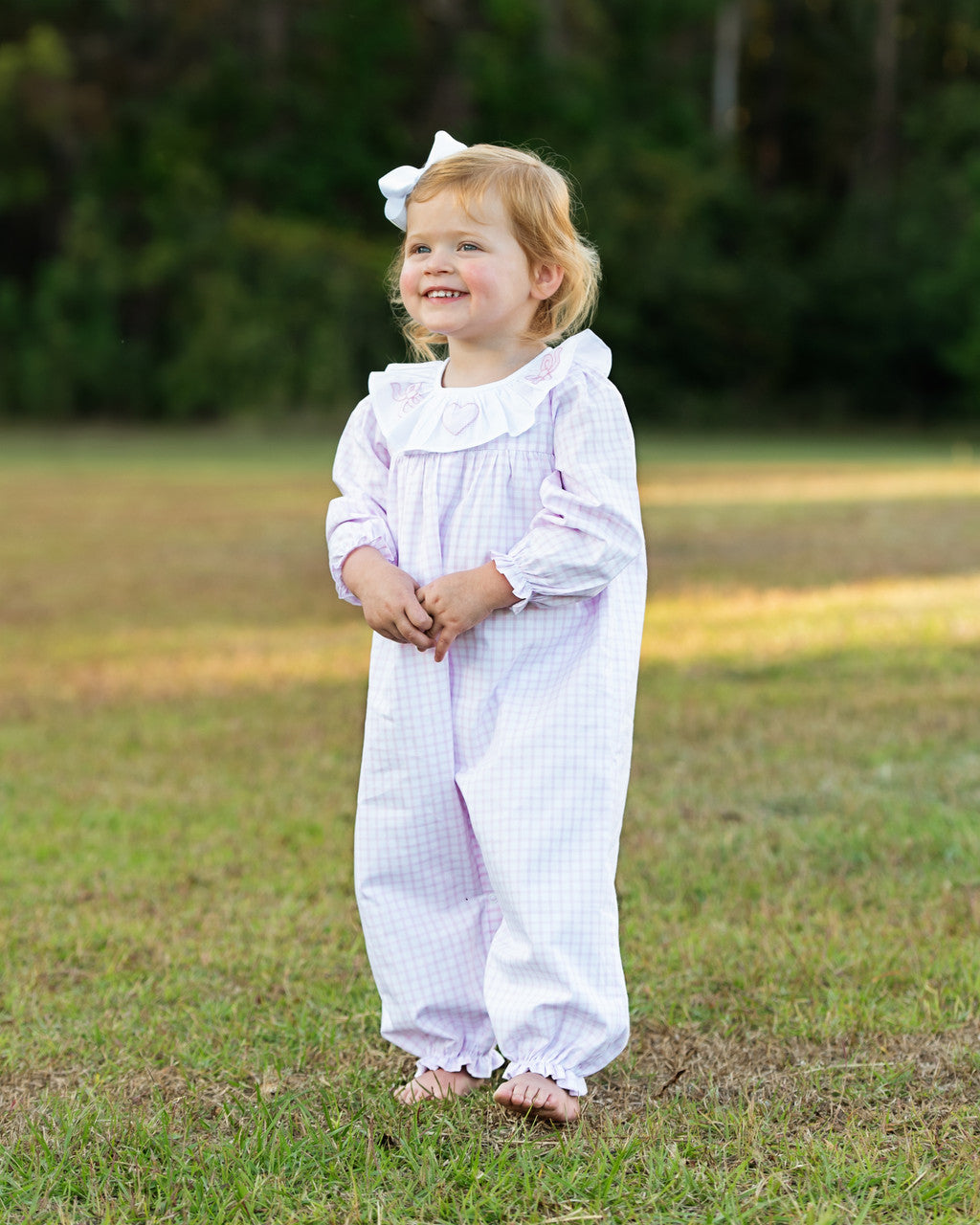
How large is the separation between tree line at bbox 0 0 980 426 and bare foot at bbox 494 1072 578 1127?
3029 centimetres

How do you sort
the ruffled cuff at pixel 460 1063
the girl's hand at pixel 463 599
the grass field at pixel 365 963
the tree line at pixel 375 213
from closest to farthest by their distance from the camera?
the grass field at pixel 365 963 < the girl's hand at pixel 463 599 < the ruffled cuff at pixel 460 1063 < the tree line at pixel 375 213

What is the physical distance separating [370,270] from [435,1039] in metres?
32.9

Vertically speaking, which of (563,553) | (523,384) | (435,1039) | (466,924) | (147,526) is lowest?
(147,526)

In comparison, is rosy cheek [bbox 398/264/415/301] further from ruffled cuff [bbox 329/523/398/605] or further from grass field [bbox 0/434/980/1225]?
grass field [bbox 0/434/980/1225]

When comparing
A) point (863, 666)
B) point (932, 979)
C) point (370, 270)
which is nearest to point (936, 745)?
point (863, 666)

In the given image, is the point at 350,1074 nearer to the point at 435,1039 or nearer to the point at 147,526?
the point at 435,1039

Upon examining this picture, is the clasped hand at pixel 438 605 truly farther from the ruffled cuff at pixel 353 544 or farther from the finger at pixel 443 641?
the ruffled cuff at pixel 353 544

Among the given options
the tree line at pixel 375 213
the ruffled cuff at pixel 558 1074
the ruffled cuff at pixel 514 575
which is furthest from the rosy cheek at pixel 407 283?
the tree line at pixel 375 213

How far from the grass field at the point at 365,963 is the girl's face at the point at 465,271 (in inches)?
48.3

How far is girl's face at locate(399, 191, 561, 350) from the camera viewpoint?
2.28 meters

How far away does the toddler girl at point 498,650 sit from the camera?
86.7 inches

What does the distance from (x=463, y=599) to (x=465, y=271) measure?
0.51m

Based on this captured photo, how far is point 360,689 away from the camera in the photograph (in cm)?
562

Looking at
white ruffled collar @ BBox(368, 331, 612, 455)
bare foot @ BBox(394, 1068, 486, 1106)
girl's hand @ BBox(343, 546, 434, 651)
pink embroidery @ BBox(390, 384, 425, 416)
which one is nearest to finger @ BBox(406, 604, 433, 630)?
girl's hand @ BBox(343, 546, 434, 651)
